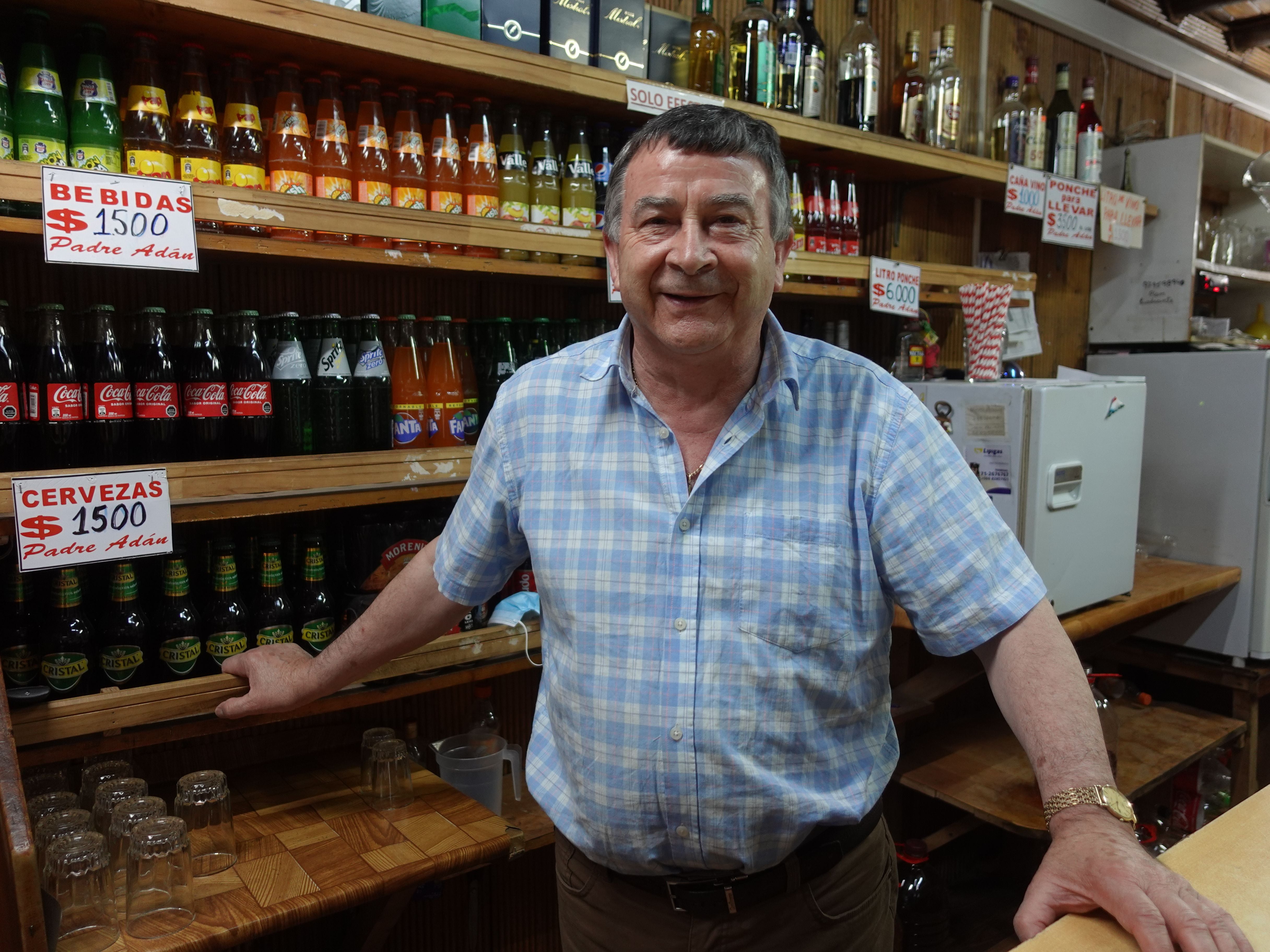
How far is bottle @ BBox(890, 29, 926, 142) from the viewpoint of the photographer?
294 cm

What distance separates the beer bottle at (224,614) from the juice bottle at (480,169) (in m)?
0.80

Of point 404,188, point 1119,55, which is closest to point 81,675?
point 404,188

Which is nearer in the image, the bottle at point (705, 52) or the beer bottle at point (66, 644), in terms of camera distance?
the beer bottle at point (66, 644)

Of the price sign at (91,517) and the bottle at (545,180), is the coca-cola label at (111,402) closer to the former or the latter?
the price sign at (91,517)

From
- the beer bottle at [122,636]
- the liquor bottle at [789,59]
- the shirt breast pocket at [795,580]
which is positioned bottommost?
the beer bottle at [122,636]

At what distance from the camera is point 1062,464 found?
7.66 feet

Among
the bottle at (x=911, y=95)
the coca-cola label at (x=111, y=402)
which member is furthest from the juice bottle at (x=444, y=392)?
the bottle at (x=911, y=95)

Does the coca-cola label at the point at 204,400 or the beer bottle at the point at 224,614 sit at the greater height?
the coca-cola label at the point at 204,400

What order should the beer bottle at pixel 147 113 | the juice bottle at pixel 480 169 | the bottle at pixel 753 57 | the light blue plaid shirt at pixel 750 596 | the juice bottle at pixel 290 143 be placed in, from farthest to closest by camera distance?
the bottle at pixel 753 57 < the juice bottle at pixel 480 169 < the juice bottle at pixel 290 143 < the beer bottle at pixel 147 113 < the light blue plaid shirt at pixel 750 596

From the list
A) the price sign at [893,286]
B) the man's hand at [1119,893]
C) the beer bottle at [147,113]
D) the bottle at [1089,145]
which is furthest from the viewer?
the bottle at [1089,145]

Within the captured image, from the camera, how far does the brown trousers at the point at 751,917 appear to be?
4.17ft

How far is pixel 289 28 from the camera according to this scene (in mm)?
1562

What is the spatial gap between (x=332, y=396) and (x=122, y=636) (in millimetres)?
582

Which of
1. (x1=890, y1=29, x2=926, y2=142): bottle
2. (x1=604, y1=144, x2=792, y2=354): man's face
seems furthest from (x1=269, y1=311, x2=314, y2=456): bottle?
(x1=890, y1=29, x2=926, y2=142): bottle
